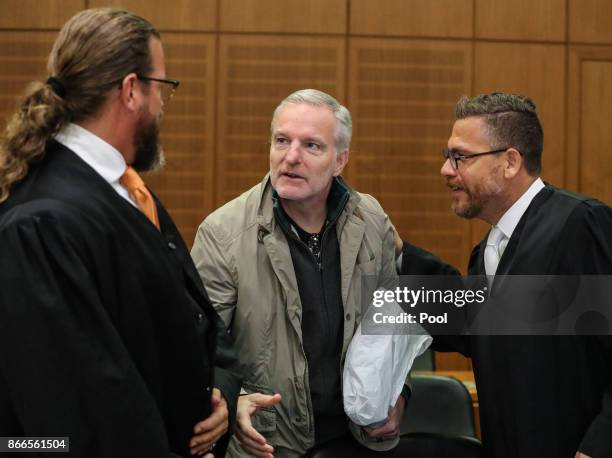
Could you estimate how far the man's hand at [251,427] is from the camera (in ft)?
6.78

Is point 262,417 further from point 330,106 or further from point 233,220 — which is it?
point 330,106

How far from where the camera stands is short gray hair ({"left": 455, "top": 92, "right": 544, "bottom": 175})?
2523 millimetres

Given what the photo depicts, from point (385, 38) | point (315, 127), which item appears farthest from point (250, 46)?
point (315, 127)

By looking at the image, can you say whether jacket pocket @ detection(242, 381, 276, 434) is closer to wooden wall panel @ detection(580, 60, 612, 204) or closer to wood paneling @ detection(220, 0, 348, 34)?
wood paneling @ detection(220, 0, 348, 34)

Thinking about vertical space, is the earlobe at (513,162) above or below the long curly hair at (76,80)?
below

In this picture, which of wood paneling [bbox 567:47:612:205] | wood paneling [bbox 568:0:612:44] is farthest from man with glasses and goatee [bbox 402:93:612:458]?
wood paneling [bbox 568:0:612:44]

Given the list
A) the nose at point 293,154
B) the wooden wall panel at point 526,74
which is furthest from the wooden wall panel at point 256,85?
the nose at point 293,154

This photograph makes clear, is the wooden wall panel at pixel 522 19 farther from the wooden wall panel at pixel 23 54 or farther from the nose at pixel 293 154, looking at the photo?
the nose at pixel 293 154

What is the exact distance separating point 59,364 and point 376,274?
1.24 m

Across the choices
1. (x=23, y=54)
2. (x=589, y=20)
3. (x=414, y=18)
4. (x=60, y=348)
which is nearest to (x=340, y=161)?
(x=60, y=348)

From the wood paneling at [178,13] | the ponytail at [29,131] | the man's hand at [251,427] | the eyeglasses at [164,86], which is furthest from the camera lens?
the wood paneling at [178,13]

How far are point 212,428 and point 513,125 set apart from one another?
4.57ft

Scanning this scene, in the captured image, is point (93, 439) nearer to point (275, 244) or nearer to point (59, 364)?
point (59, 364)

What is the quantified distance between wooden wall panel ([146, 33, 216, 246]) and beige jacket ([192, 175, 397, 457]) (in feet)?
10.8
